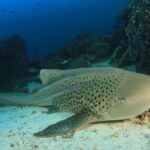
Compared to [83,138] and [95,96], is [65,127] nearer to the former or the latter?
[83,138]

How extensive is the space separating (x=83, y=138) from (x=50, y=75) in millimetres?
1824

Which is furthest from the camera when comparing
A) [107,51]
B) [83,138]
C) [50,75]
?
[107,51]

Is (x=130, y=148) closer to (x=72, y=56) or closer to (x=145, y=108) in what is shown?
(x=145, y=108)

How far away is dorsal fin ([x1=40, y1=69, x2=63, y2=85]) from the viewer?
6268 millimetres

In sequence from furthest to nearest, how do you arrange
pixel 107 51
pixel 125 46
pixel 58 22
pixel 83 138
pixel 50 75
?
1. pixel 58 22
2. pixel 107 51
3. pixel 125 46
4. pixel 50 75
5. pixel 83 138

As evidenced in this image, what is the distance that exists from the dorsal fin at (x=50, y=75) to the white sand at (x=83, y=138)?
802 mm

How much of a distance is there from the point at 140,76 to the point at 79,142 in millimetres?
1330

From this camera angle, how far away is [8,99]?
6.95 meters

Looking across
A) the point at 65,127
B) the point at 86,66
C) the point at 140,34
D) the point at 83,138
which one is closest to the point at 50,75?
the point at 65,127

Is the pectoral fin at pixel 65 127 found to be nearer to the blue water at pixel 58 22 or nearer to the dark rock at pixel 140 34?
the dark rock at pixel 140 34

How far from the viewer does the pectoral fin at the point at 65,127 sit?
16.3 ft

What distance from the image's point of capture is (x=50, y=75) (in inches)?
250

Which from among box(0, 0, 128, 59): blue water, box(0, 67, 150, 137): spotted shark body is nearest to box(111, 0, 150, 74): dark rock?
box(0, 67, 150, 137): spotted shark body

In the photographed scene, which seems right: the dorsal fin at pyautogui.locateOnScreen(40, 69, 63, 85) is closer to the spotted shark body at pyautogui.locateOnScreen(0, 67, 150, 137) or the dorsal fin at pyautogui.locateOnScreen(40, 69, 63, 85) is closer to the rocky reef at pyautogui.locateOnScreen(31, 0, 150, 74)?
the spotted shark body at pyautogui.locateOnScreen(0, 67, 150, 137)
